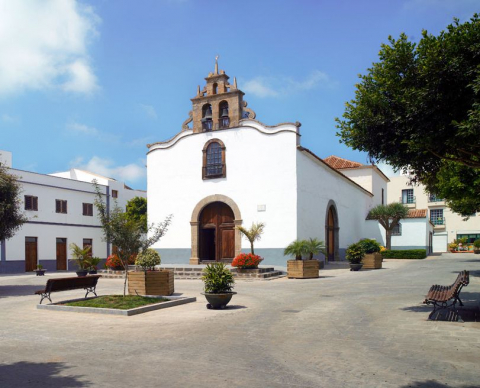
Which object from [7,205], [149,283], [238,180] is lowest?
[149,283]

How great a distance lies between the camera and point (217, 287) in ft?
38.1

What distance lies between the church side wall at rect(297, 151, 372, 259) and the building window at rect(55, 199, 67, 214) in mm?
19236

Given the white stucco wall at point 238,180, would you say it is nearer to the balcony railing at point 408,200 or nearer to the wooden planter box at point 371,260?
the wooden planter box at point 371,260

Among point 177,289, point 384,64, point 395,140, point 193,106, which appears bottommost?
point 177,289

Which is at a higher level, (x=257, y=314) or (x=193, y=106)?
(x=193, y=106)

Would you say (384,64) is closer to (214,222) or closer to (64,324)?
(64,324)

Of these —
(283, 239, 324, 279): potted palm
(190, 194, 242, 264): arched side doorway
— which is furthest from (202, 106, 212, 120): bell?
(283, 239, 324, 279): potted palm

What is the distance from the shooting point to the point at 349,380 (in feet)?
18.4

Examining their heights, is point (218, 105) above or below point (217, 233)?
above

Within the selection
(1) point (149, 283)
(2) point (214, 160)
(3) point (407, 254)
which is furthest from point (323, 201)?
(1) point (149, 283)

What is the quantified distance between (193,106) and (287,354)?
76.5 ft

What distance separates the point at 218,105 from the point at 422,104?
19898 mm

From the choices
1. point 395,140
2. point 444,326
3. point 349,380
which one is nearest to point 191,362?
point 349,380

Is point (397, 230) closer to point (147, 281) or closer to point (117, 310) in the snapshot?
point (147, 281)
